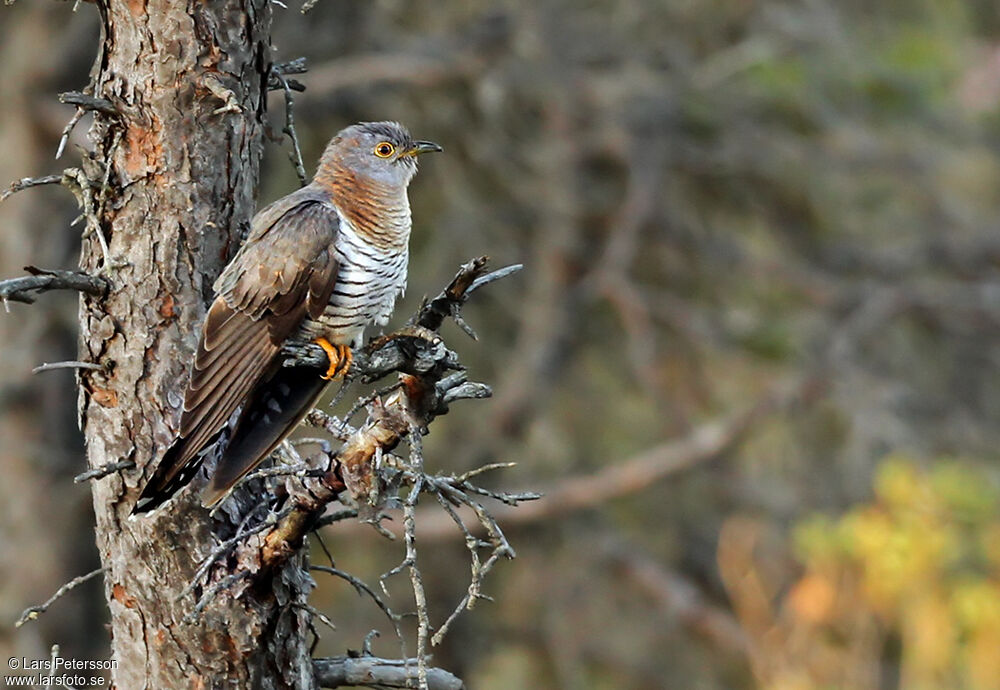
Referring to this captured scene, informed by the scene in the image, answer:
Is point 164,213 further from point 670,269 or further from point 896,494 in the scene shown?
point 670,269

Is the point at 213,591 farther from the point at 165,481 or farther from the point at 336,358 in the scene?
the point at 336,358

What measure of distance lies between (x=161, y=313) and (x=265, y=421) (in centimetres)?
35

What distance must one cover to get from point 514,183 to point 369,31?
3.90ft

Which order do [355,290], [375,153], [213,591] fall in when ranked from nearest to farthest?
1. [213,591]
2. [355,290]
3. [375,153]

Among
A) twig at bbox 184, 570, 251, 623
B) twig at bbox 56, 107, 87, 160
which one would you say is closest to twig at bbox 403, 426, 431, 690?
twig at bbox 184, 570, 251, 623

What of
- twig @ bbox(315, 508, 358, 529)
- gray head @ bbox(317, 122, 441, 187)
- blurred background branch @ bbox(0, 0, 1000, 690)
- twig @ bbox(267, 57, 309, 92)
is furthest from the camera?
blurred background branch @ bbox(0, 0, 1000, 690)

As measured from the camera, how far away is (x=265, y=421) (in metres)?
2.90

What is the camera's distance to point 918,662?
6.01m

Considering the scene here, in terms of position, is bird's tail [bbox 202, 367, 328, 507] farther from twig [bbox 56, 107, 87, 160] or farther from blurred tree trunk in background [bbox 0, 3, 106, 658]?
blurred tree trunk in background [bbox 0, 3, 106, 658]

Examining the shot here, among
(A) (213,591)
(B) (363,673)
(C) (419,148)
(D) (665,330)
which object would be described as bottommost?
(D) (665,330)

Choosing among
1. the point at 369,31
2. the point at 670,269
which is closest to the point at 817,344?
the point at 670,269

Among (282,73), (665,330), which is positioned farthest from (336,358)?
(665,330)

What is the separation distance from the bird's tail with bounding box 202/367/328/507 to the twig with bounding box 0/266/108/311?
453 millimetres

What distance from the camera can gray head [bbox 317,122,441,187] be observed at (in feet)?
11.8
